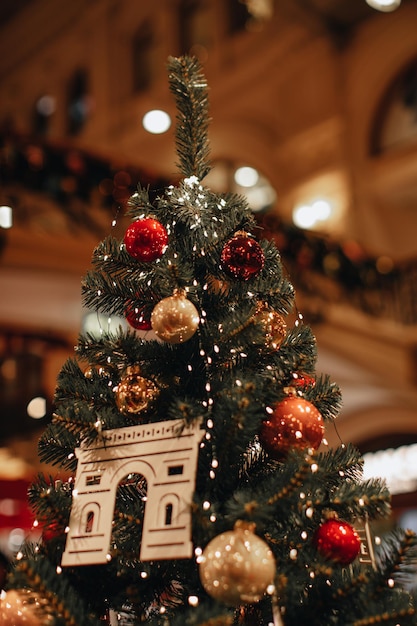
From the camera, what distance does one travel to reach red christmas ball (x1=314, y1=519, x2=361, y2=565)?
67.7 inches

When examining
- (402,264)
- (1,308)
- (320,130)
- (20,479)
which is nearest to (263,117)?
(320,130)

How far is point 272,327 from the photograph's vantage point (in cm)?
200

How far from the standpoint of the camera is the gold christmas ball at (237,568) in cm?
150

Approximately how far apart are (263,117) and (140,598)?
37.3 feet

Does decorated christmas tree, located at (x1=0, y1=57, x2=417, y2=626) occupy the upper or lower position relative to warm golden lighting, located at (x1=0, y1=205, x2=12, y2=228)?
lower

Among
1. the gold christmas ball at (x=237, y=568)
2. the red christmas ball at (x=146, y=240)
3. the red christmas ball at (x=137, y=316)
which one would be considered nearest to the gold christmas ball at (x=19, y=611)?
the gold christmas ball at (x=237, y=568)

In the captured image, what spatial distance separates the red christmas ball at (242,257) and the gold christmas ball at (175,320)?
0.17m

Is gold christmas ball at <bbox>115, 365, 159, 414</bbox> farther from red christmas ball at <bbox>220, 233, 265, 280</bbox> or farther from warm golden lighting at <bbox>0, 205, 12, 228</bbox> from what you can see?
warm golden lighting at <bbox>0, 205, 12, 228</bbox>

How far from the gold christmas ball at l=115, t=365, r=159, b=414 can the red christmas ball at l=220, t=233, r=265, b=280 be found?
1.21 ft

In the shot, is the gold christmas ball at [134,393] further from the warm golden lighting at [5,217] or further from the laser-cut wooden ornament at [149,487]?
the warm golden lighting at [5,217]

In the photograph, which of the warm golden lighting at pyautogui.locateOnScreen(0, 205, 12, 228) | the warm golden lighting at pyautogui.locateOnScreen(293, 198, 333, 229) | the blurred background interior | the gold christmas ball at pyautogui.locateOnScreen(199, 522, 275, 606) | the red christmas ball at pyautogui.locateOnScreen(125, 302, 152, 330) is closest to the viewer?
the gold christmas ball at pyautogui.locateOnScreen(199, 522, 275, 606)

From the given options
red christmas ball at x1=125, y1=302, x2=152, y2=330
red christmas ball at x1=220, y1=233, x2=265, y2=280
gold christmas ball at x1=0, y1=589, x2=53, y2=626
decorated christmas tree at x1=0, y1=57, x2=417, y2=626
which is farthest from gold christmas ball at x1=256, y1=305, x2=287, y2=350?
gold christmas ball at x1=0, y1=589, x2=53, y2=626

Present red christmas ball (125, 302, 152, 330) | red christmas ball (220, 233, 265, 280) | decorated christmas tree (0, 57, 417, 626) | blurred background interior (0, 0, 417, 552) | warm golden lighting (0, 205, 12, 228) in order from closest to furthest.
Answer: decorated christmas tree (0, 57, 417, 626), red christmas ball (220, 233, 265, 280), red christmas ball (125, 302, 152, 330), warm golden lighting (0, 205, 12, 228), blurred background interior (0, 0, 417, 552)

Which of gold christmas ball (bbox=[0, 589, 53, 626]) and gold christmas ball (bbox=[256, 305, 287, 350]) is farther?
gold christmas ball (bbox=[256, 305, 287, 350])
